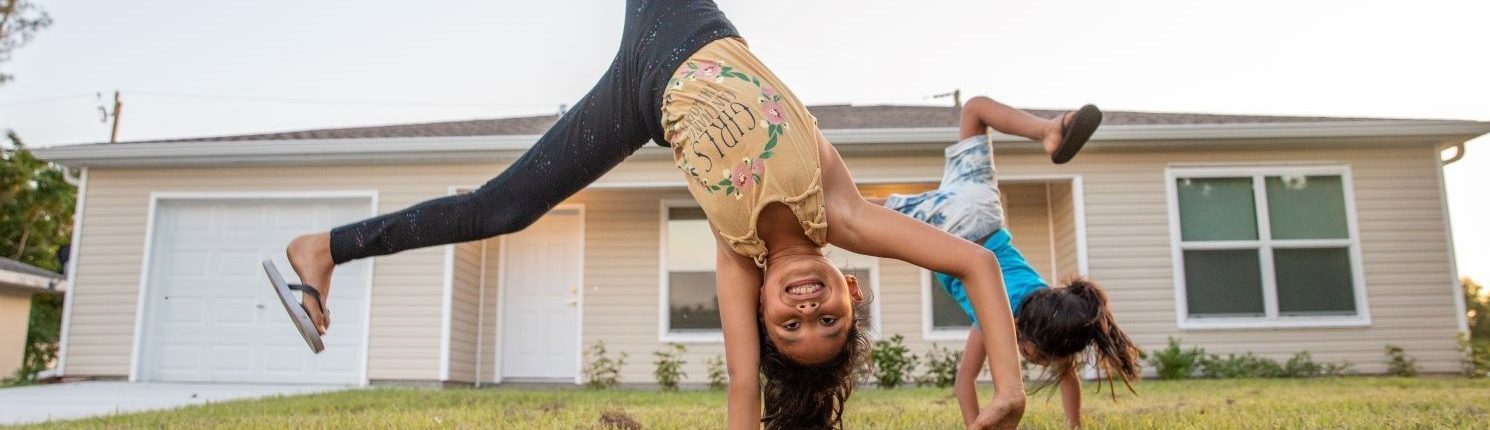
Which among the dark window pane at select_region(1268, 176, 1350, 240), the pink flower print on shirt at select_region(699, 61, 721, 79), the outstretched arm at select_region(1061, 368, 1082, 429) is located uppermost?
the dark window pane at select_region(1268, 176, 1350, 240)

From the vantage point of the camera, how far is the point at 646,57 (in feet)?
8.87

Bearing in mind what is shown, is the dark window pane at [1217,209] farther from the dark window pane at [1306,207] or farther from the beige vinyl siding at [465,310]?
the beige vinyl siding at [465,310]

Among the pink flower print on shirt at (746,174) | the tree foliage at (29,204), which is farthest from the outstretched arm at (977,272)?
the tree foliage at (29,204)

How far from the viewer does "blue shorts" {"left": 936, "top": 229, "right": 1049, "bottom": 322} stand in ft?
11.6

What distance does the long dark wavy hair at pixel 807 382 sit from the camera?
102 inches

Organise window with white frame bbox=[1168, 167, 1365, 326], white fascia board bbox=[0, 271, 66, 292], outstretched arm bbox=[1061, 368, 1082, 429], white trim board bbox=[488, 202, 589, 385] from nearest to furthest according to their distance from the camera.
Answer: outstretched arm bbox=[1061, 368, 1082, 429] < window with white frame bbox=[1168, 167, 1365, 326] < white trim board bbox=[488, 202, 589, 385] < white fascia board bbox=[0, 271, 66, 292]

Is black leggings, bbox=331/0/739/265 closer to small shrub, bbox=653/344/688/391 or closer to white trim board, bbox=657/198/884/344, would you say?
small shrub, bbox=653/344/688/391

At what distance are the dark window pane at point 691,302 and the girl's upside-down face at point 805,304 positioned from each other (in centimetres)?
773

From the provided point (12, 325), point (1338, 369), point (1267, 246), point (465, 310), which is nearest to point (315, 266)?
point (465, 310)

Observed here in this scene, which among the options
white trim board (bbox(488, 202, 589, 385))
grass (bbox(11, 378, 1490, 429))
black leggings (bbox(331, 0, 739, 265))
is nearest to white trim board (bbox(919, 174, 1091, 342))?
grass (bbox(11, 378, 1490, 429))

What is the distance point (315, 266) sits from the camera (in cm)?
310

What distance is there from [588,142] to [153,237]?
8.92 metres

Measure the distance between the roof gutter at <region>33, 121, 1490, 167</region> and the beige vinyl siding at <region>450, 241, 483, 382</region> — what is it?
3.44 feet

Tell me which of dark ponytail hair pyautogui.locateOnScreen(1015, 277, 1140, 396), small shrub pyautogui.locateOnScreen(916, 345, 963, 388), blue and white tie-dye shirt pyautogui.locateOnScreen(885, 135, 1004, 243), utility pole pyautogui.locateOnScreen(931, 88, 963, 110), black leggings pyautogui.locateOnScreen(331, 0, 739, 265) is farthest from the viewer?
utility pole pyautogui.locateOnScreen(931, 88, 963, 110)
